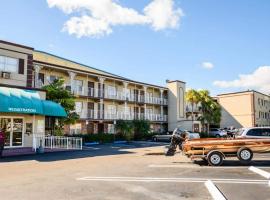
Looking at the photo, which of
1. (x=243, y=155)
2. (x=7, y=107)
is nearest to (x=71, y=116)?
(x=7, y=107)

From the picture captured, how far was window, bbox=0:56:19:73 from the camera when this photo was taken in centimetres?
2365

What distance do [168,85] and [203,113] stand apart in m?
7.09

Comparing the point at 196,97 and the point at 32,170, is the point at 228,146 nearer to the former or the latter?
the point at 32,170

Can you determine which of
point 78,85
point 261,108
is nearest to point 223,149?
point 78,85

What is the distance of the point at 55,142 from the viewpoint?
24.0m

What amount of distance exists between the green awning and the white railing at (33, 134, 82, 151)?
1.89m

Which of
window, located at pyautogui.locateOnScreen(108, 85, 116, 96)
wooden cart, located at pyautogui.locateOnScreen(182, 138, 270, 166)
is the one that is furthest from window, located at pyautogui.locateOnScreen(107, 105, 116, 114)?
wooden cart, located at pyautogui.locateOnScreen(182, 138, 270, 166)

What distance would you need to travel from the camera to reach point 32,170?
13.4 m

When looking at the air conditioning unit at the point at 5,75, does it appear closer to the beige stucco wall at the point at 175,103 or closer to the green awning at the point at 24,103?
the green awning at the point at 24,103

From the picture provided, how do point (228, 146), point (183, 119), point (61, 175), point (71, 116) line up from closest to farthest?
point (61, 175) → point (228, 146) → point (71, 116) → point (183, 119)

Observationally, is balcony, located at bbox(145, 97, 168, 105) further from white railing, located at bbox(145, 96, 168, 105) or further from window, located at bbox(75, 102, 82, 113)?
window, located at bbox(75, 102, 82, 113)

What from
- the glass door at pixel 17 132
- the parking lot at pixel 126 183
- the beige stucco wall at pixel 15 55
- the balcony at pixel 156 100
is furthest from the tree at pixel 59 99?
the balcony at pixel 156 100

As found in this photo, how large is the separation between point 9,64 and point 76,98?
12.6 metres

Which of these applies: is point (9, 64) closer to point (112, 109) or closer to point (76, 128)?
point (76, 128)
